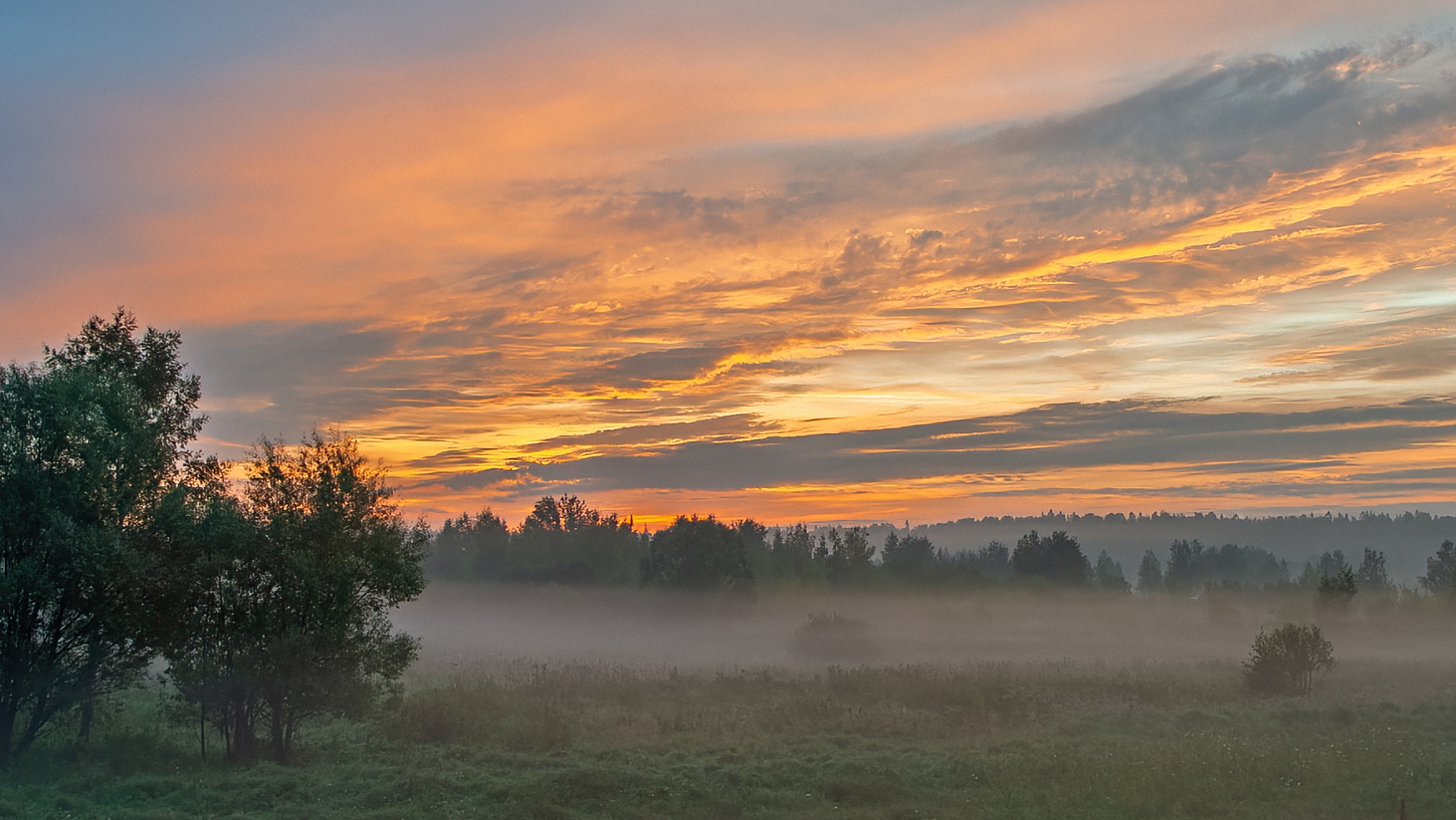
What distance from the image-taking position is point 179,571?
25.5 metres

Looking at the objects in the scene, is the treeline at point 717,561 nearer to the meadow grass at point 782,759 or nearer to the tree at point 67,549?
the meadow grass at point 782,759

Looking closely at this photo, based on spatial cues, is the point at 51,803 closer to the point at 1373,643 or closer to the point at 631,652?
the point at 631,652

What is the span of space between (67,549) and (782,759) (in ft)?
67.9

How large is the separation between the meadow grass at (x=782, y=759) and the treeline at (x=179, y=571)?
1.69m

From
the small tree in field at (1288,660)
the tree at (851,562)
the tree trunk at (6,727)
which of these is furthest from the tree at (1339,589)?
the tree trunk at (6,727)

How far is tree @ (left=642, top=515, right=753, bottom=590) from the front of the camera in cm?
8662

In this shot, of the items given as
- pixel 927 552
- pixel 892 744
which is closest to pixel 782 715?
pixel 892 744

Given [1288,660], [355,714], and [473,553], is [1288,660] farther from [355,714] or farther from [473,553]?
[473,553]

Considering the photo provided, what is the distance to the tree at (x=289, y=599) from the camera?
85.9 feet

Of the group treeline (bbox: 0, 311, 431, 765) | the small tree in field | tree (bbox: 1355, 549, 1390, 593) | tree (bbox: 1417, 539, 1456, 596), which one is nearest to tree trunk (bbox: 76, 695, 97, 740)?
treeline (bbox: 0, 311, 431, 765)

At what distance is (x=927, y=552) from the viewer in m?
173

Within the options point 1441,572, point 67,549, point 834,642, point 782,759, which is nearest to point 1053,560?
point 1441,572

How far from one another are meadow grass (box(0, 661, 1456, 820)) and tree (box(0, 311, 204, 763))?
1.81 m

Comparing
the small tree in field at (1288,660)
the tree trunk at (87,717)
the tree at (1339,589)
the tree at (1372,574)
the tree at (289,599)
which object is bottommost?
the tree at (1372,574)
